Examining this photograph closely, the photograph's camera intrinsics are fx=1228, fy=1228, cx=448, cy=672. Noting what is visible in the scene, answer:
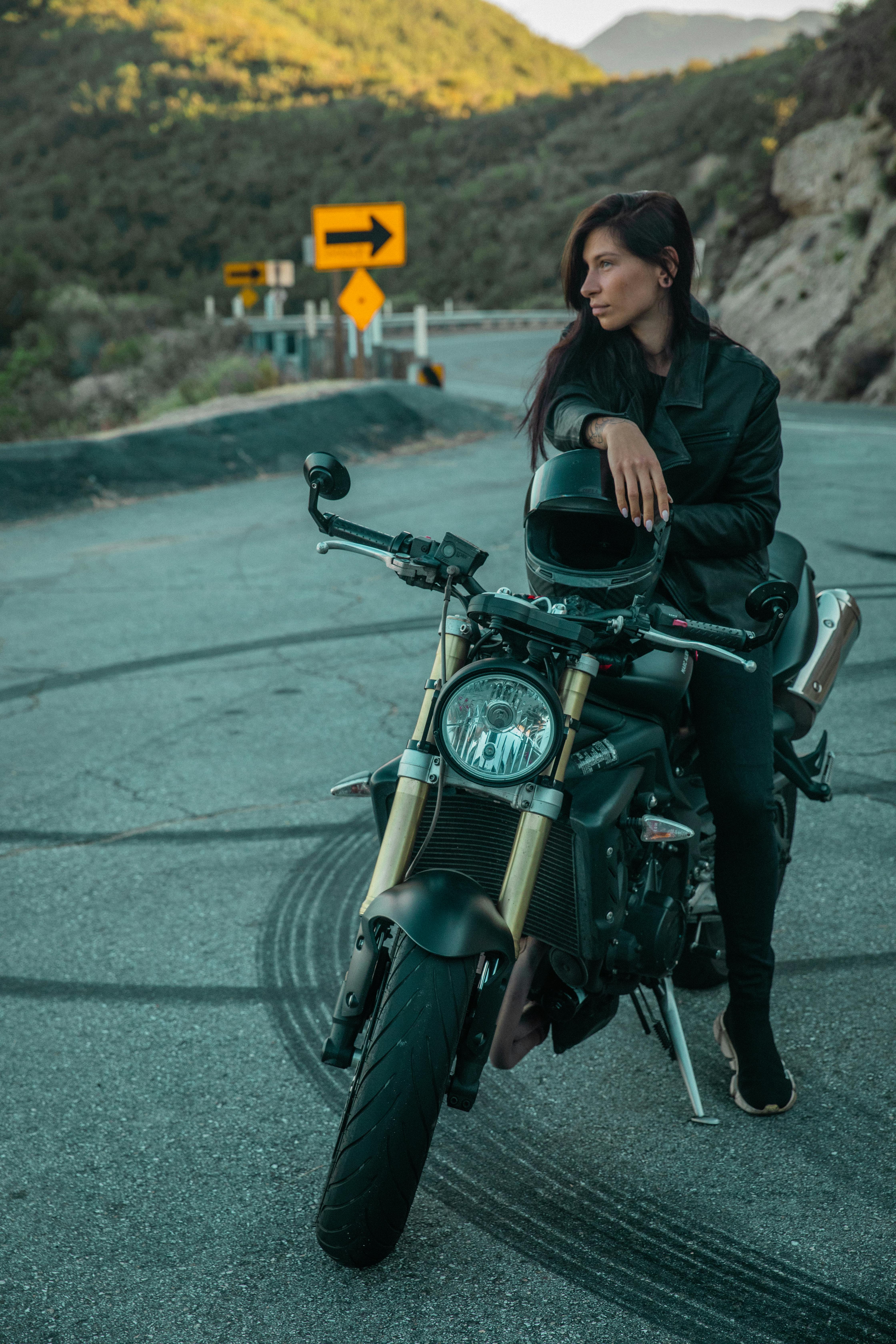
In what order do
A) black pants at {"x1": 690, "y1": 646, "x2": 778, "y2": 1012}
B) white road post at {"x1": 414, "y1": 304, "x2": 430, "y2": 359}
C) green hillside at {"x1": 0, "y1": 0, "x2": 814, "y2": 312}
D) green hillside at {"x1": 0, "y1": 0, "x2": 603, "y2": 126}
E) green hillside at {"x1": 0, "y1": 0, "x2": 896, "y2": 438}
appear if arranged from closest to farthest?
black pants at {"x1": 690, "y1": 646, "x2": 778, "y2": 1012}
white road post at {"x1": 414, "y1": 304, "x2": 430, "y2": 359}
green hillside at {"x1": 0, "y1": 0, "x2": 896, "y2": 438}
green hillside at {"x1": 0, "y1": 0, "x2": 814, "y2": 312}
green hillside at {"x1": 0, "y1": 0, "x2": 603, "y2": 126}

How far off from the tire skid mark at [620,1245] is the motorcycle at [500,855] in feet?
0.84

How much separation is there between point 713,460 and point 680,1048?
1.45m

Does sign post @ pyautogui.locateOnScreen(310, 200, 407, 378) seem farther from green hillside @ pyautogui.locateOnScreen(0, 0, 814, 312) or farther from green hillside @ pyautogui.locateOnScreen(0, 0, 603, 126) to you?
green hillside @ pyautogui.locateOnScreen(0, 0, 603, 126)

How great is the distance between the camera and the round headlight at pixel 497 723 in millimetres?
2340

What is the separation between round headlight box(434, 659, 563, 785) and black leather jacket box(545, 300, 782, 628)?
2.26 feet

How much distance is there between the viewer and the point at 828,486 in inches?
455

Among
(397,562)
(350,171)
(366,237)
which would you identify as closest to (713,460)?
(397,562)

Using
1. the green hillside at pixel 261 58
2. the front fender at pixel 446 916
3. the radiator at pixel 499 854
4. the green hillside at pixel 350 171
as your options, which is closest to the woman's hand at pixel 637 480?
the radiator at pixel 499 854

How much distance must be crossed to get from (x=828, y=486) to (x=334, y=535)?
9789mm

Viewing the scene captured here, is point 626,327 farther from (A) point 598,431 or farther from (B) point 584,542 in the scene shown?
(B) point 584,542

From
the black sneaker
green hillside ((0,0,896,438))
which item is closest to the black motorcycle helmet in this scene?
the black sneaker

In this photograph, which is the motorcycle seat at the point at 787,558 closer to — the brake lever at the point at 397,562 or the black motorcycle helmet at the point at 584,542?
the black motorcycle helmet at the point at 584,542

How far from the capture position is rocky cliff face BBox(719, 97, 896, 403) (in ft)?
70.1

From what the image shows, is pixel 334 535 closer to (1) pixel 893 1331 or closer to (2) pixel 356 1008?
(2) pixel 356 1008
